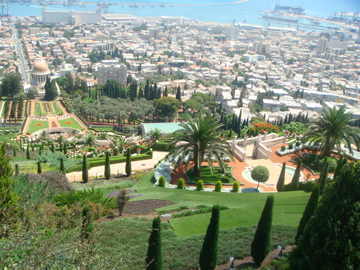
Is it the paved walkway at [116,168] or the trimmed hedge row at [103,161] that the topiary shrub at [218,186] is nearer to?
the paved walkway at [116,168]

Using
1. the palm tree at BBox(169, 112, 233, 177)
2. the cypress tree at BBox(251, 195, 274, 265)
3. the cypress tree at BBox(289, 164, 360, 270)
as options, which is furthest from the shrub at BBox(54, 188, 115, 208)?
the cypress tree at BBox(289, 164, 360, 270)

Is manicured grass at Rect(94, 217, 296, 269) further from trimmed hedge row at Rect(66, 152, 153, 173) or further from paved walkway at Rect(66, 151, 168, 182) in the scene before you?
trimmed hedge row at Rect(66, 152, 153, 173)

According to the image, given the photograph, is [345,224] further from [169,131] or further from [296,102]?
[296,102]

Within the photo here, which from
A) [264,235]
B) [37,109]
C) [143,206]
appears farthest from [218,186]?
[37,109]

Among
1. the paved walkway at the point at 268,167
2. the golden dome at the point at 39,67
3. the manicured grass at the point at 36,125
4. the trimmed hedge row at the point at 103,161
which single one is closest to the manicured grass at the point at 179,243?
the paved walkway at the point at 268,167

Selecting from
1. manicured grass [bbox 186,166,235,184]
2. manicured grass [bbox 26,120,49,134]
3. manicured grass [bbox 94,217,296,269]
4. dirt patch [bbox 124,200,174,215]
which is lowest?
manicured grass [bbox 26,120,49,134]

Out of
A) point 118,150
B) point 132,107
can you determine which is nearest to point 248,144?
point 118,150

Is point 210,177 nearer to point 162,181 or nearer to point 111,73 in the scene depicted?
point 162,181
